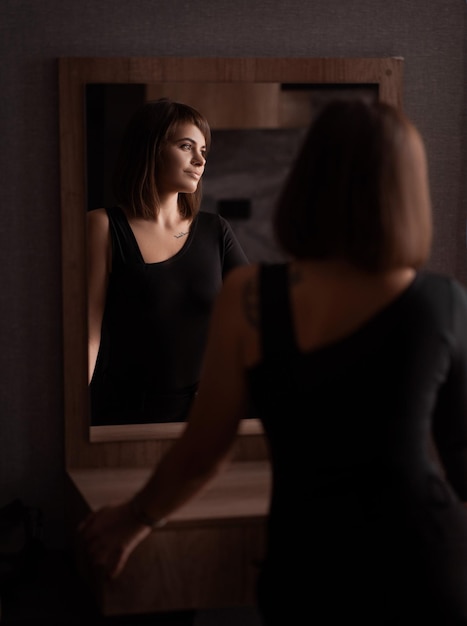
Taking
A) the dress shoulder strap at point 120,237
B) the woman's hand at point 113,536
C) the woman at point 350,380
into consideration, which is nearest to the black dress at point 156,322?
the dress shoulder strap at point 120,237

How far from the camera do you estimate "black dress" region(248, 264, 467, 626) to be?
1.23 m

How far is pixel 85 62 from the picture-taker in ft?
6.89

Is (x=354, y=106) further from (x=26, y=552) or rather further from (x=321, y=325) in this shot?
(x=26, y=552)

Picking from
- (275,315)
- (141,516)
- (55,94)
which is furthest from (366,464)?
(55,94)

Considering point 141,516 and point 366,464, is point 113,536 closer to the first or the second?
point 141,516

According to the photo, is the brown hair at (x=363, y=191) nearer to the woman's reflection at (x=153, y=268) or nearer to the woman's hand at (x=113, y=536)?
the woman's hand at (x=113, y=536)

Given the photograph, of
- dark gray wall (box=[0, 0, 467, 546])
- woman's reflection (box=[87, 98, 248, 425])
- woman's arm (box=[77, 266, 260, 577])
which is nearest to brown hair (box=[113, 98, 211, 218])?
woman's reflection (box=[87, 98, 248, 425])

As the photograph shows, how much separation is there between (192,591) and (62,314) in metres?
0.72

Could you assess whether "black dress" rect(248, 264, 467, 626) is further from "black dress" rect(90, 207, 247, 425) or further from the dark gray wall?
the dark gray wall

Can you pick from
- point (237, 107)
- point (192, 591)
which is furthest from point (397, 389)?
point (237, 107)

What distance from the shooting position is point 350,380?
1218 millimetres

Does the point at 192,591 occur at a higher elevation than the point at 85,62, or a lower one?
lower

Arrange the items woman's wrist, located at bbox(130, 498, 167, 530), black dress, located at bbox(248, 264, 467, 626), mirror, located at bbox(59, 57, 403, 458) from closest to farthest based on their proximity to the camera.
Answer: black dress, located at bbox(248, 264, 467, 626)
woman's wrist, located at bbox(130, 498, 167, 530)
mirror, located at bbox(59, 57, 403, 458)

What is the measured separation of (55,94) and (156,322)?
0.58 meters
